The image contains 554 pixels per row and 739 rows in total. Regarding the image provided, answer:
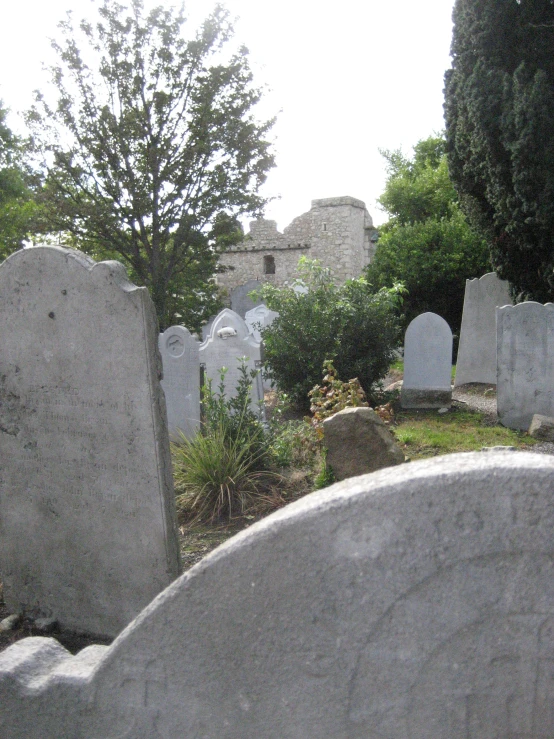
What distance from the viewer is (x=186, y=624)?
1411 millimetres

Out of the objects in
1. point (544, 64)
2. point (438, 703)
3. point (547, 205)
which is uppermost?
point (544, 64)

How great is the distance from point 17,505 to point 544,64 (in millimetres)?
10168

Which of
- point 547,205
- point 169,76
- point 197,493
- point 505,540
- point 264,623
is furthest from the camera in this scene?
point 169,76

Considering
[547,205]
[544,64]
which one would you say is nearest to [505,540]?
[547,205]

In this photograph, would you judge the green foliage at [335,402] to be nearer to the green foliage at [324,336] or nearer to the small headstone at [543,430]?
the small headstone at [543,430]

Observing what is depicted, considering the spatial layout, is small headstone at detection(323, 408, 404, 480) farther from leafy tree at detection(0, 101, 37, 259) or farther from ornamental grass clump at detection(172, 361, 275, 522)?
leafy tree at detection(0, 101, 37, 259)

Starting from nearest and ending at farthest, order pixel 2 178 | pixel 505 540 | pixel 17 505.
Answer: pixel 505 540, pixel 17 505, pixel 2 178

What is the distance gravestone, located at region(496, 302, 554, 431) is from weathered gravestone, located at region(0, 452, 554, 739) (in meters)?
7.48

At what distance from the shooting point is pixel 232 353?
729cm

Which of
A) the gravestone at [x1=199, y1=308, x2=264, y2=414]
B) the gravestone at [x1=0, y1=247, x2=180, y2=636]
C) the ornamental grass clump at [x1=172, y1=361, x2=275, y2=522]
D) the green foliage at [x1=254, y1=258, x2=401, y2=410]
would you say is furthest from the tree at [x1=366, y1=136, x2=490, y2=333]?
the gravestone at [x1=0, y1=247, x2=180, y2=636]

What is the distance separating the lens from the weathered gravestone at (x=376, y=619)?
1269 millimetres

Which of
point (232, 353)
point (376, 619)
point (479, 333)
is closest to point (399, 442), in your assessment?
point (232, 353)

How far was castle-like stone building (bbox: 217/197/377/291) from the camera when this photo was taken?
24.3 metres

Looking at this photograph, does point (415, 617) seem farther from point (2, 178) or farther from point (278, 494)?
point (2, 178)
